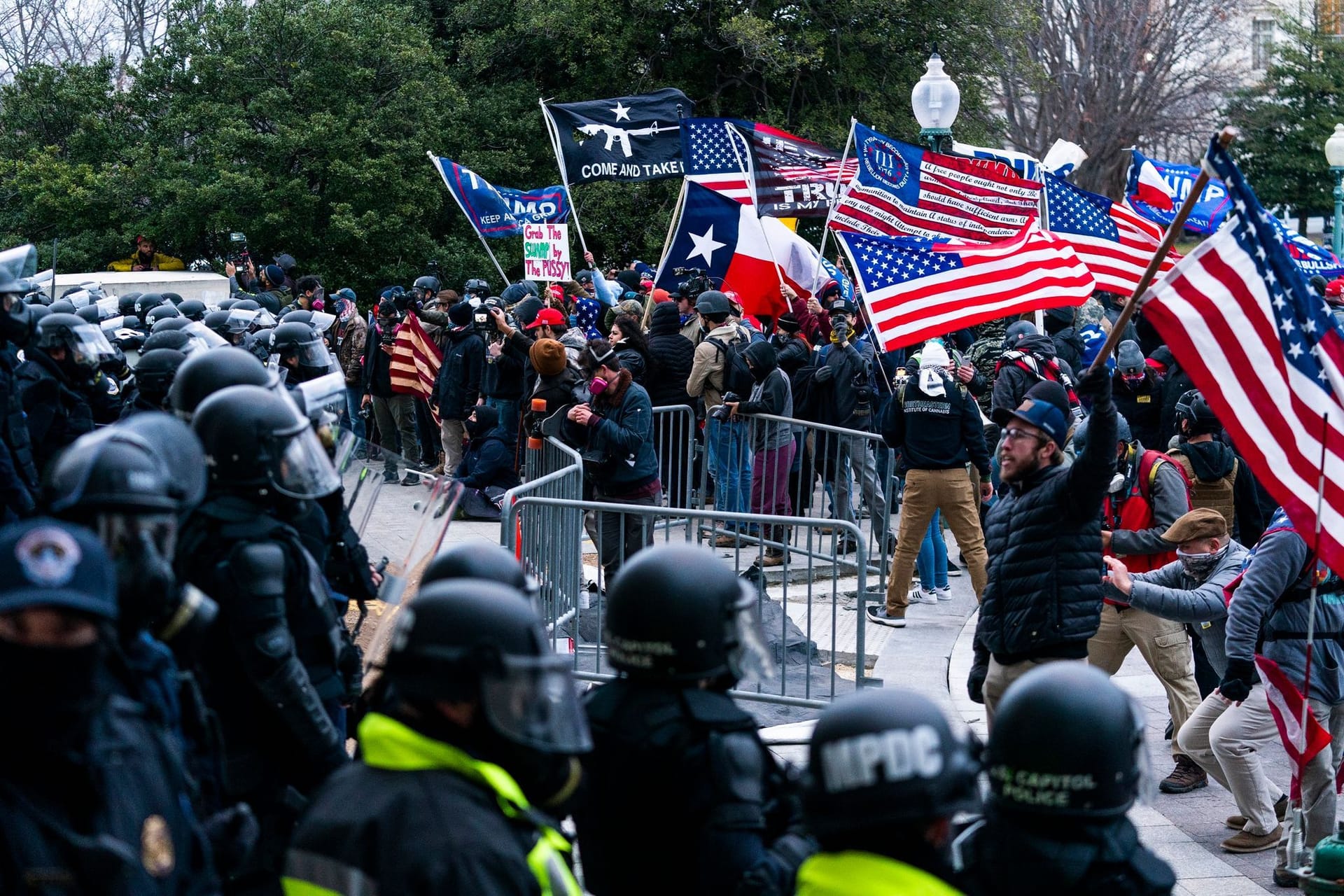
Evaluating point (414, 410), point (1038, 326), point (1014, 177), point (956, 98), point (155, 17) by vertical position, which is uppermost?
point (155, 17)

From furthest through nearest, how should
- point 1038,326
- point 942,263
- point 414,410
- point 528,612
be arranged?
1. point 414,410
2. point 1038,326
3. point 942,263
4. point 528,612

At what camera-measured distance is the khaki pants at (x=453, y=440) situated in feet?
48.1

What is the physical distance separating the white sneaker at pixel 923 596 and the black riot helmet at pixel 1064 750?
7753mm

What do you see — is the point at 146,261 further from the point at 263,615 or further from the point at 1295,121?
the point at 1295,121

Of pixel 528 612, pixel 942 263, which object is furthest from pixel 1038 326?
pixel 528 612

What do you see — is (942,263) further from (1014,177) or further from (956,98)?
(956,98)

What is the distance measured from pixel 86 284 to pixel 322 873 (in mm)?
15116

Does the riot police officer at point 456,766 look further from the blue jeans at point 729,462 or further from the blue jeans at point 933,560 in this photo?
the blue jeans at point 729,462

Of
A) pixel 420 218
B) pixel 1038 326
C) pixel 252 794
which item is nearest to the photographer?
pixel 252 794

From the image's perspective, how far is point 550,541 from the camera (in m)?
7.90

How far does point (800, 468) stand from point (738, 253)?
2468 millimetres

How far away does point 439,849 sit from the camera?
2.52m

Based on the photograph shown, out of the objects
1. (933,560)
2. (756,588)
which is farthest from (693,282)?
(756,588)

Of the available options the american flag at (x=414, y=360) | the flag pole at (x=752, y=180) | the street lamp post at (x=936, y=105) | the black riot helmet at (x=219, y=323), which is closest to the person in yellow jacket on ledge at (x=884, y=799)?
the black riot helmet at (x=219, y=323)
